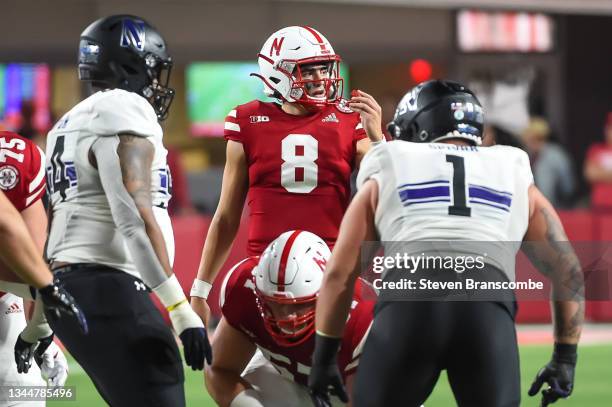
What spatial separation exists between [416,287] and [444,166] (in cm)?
41

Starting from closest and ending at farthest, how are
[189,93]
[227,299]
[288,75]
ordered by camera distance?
[227,299] → [288,75] → [189,93]

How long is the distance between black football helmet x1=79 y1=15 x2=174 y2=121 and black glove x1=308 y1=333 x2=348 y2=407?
1.23m

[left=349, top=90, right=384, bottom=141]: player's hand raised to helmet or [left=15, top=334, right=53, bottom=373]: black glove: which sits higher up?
[left=349, top=90, right=384, bottom=141]: player's hand raised to helmet

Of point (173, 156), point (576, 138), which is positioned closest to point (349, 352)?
point (173, 156)

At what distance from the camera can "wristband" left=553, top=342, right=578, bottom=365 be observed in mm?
4562

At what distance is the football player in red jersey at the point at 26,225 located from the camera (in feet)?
17.3

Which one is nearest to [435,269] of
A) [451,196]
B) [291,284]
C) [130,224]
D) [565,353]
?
[451,196]

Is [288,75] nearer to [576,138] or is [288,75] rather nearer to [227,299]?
[227,299]

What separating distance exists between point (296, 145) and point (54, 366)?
57.2 inches

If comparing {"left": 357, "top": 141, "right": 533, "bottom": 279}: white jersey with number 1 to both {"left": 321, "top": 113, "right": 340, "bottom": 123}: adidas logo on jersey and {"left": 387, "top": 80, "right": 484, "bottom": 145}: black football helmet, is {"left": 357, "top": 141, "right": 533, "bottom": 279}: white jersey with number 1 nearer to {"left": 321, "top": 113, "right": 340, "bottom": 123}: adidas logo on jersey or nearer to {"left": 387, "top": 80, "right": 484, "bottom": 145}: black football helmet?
{"left": 387, "top": 80, "right": 484, "bottom": 145}: black football helmet

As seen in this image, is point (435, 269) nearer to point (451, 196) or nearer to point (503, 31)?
point (451, 196)

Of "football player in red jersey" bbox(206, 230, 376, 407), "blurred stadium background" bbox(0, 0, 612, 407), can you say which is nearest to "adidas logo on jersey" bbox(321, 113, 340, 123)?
"football player in red jersey" bbox(206, 230, 376, 407)

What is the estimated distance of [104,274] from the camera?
15.2ft

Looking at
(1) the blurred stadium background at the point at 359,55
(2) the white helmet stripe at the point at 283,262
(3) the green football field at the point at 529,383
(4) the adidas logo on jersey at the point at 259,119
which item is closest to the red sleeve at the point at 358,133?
(4) the adidas logo on jersey at the point at 259,119
